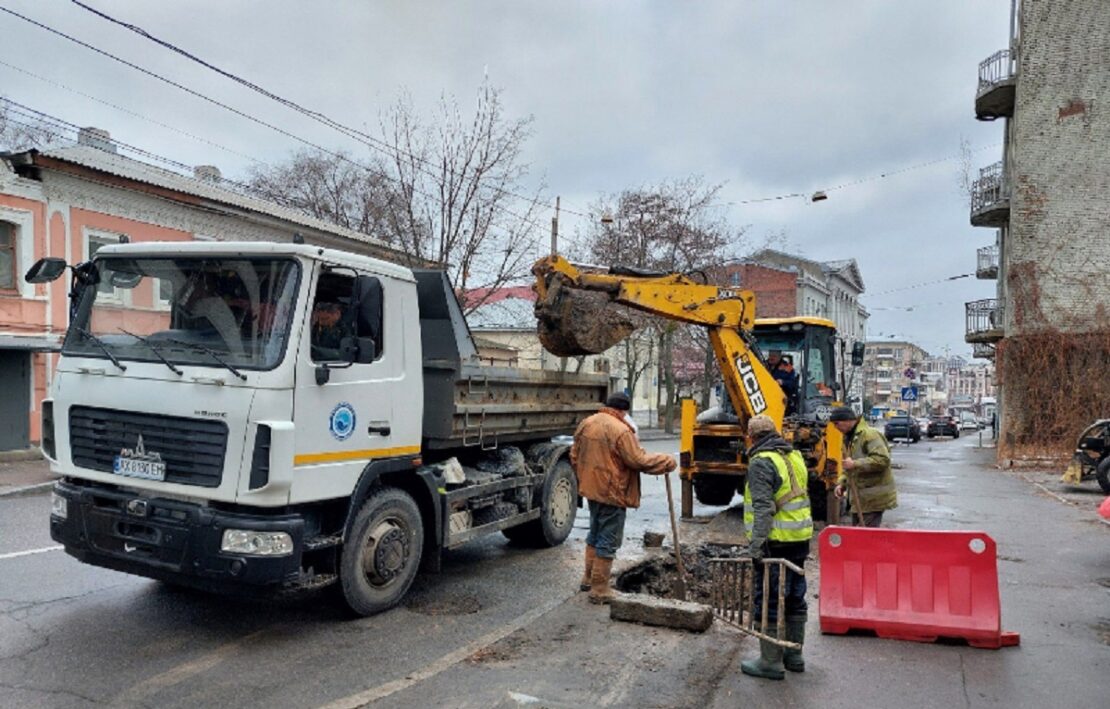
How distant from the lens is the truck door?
5305 millimetres

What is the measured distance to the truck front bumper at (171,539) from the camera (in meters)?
5.00

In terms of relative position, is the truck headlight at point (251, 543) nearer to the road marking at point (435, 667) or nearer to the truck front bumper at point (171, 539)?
the truck front bumper at point (171, 539)

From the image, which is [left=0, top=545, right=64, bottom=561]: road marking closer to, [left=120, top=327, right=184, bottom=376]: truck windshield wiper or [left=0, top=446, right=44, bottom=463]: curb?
[left=120, top=327, right=184, bottom=376]: truck windshield wiper

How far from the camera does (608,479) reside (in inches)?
265

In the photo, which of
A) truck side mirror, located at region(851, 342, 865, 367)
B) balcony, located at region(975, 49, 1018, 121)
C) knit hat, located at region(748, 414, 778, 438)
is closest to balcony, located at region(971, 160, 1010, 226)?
balcony, located at region(975, 49, 1018, 121)

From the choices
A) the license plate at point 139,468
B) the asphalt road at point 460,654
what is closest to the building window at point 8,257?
Result: the asphalt road at point 460,654

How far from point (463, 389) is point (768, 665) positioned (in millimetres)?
3171

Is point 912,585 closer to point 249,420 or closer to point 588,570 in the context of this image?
point 588,570

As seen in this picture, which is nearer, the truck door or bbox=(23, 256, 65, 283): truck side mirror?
the truck door

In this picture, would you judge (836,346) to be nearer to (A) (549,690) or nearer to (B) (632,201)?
(A) (549,690)

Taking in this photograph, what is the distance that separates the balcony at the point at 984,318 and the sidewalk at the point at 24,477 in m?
29.5

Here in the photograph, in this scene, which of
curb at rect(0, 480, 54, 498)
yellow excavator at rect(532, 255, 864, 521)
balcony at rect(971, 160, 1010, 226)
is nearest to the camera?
yellow excavator at rect(532, 255, 864, 521)

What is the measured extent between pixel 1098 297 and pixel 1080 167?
4128 mm

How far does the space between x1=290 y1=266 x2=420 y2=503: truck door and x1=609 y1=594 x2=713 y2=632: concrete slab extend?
2006mm
